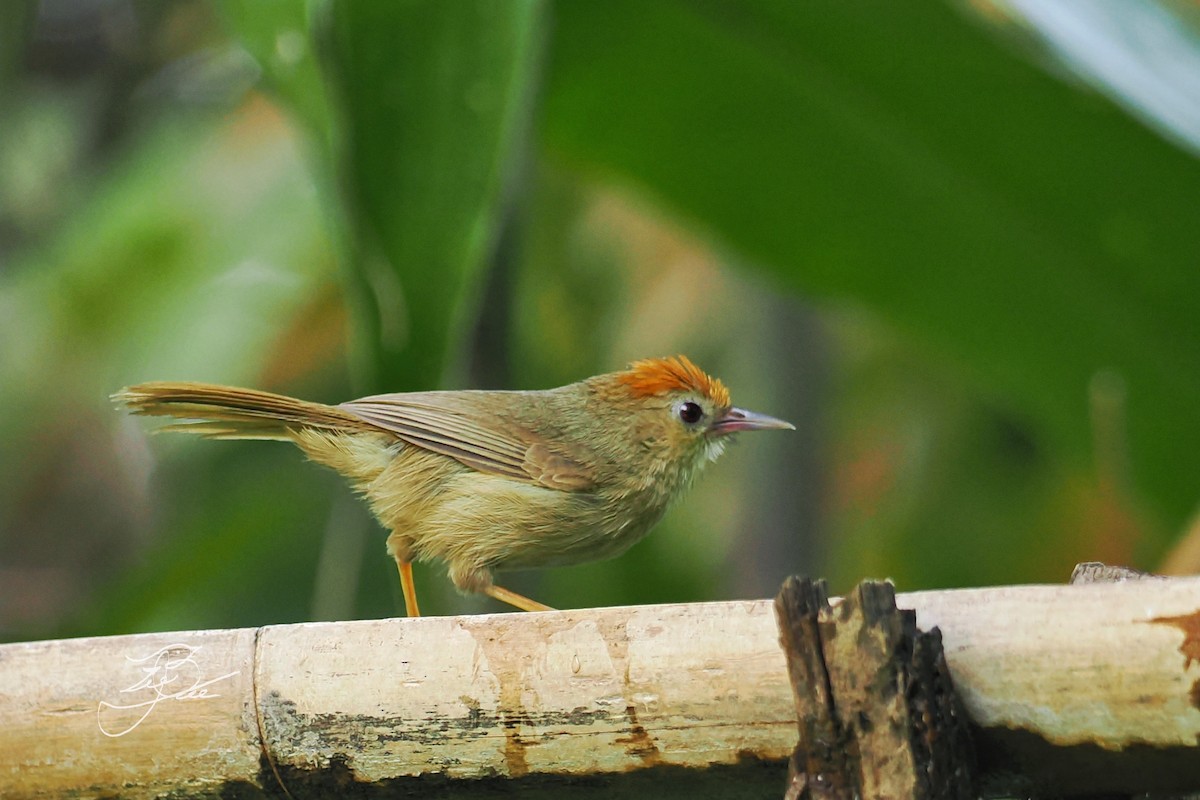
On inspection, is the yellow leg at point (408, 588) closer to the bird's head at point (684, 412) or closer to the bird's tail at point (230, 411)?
the bird's tail at point (230, 411)

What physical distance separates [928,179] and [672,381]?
1586mm

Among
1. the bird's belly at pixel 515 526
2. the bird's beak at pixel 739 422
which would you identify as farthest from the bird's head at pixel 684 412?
the bird's belly at pixel 515 526

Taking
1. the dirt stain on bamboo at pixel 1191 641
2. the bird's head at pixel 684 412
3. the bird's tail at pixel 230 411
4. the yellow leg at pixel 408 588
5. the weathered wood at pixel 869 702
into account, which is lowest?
the yellow leg at pixel 408 588

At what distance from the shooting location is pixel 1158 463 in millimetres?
4875

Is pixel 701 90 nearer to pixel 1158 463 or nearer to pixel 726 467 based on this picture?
pixel 1158 463

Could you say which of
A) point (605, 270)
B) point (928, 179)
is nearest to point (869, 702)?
point (928, 179)

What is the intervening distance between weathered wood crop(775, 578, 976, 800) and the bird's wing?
5.20 feet

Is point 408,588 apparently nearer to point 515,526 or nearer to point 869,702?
point 515,526

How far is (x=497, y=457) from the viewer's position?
11.0 feet

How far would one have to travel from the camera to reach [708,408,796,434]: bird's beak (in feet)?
11.6

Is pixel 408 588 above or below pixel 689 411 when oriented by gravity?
below

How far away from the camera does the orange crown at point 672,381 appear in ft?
11.8

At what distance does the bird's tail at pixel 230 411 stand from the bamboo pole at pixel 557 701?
853mm

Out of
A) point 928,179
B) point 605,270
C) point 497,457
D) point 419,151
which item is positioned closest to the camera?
point 419,151
